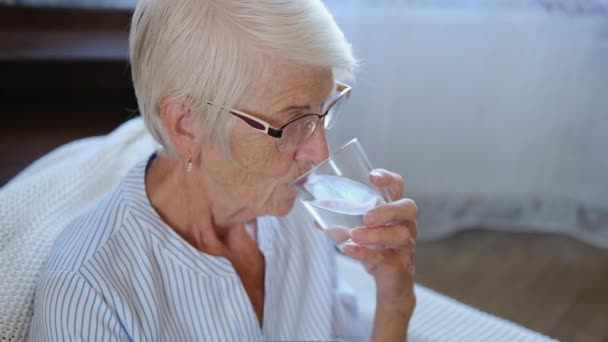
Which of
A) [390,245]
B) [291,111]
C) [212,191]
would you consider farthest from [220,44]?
[390,245]

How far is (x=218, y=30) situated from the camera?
96 cm

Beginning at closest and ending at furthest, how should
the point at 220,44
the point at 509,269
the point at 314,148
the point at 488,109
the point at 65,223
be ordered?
the point at 220,44 < the point at 314,148 < the point at 65,223 < the point at 509,269 < the point at 488,109

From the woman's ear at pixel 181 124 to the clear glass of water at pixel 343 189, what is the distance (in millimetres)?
178

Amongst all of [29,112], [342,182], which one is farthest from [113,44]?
[342,182]

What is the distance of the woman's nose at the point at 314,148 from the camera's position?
1.05 meters

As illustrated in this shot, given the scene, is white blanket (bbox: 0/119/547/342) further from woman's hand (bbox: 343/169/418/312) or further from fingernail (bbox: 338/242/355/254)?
fingernail (bbox: 338/242/355/254)

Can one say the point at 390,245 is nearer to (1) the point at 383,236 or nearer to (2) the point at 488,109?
(1) the point at 383,236

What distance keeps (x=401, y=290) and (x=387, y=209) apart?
0.81 ft

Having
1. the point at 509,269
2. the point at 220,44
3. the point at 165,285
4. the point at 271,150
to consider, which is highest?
the point at 220,44

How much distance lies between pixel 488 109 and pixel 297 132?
1818 millimetres

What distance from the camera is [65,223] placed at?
1170 millimetres

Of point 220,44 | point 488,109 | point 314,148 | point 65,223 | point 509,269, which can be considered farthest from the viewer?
point 488,109

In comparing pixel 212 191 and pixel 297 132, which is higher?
pixel 297 132

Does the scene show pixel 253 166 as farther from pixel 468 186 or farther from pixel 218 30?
pixel 468 186
